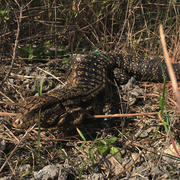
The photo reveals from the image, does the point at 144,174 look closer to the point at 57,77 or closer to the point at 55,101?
the point at 55,101

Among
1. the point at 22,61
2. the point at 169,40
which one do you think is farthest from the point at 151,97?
the point at 22,61

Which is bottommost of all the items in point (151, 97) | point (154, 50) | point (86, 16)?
point (151, 97)

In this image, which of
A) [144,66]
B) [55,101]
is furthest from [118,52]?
[55,101]

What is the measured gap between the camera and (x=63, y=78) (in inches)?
Answer: 181

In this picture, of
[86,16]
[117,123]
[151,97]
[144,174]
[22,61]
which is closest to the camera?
[144,174]

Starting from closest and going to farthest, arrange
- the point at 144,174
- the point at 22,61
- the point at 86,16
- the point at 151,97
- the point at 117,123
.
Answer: the point at 144,174 < the point at 117,123 < the point at 151,97 < the point at 22,61 < the point at 86,16

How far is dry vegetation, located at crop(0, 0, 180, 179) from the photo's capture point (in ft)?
9.77

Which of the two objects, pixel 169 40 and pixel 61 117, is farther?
pixel 169 40

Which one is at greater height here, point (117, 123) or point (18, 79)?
point (18, 79)

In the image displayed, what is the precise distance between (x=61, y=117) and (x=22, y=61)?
6.95 feet

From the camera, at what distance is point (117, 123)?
3840 millimetres

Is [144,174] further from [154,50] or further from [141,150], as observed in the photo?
[154,50]

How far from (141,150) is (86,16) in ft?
10.8

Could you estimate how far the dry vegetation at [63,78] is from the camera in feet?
9.77
